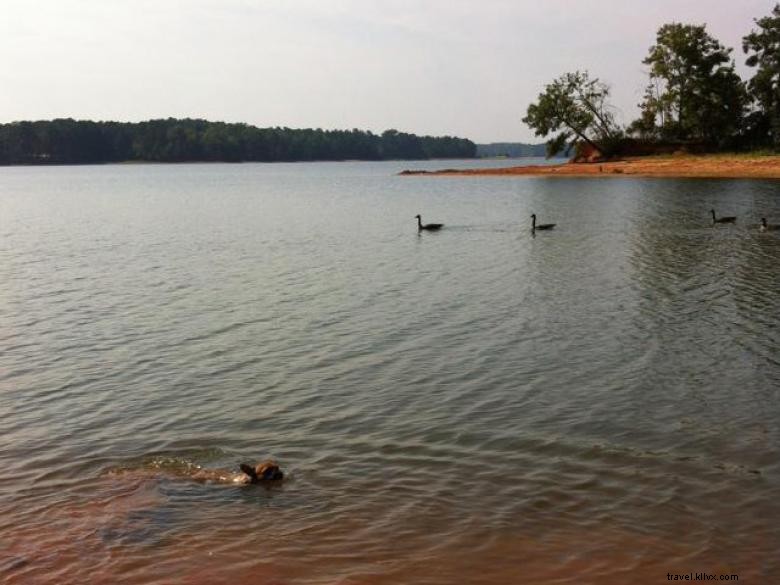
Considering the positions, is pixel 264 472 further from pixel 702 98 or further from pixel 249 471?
pixel 702 98

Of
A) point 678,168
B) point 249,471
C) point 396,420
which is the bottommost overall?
point 396,420

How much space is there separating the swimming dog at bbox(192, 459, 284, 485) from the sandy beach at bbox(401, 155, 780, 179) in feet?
236

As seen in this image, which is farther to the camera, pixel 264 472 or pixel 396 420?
pixel 396 420

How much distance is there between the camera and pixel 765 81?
9188 cm

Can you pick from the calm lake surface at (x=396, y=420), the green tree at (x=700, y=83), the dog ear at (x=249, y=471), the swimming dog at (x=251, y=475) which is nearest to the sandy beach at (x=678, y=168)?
the green tree at (x=700, y=83)

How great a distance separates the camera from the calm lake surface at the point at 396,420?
9.90 metres

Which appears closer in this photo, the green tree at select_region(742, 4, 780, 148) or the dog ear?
the dog ear

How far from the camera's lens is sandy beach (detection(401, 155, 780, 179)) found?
252ft

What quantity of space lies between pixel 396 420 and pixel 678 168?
3034 inches

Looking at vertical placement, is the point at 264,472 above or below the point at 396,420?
above

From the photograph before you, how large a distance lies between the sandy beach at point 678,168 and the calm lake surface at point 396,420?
1900 inches

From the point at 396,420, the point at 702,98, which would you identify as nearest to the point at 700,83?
the point at 702,98

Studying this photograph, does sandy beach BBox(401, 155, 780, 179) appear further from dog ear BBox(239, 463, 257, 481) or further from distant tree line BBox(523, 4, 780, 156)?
dog ear BBox(239, 463, 257, 481)

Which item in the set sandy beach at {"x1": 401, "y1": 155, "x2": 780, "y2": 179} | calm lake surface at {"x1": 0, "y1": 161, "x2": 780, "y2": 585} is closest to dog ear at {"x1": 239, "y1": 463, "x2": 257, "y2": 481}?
calm lake surface at {"x1": 0, "y1": 161, "x2": 780, "y2": 585}
